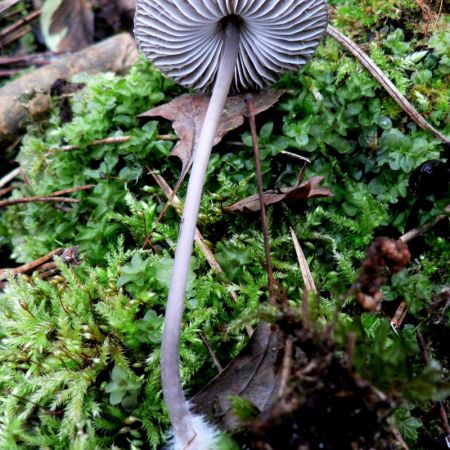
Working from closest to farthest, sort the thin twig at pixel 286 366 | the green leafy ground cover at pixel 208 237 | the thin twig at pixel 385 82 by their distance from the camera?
the thin twig at pixel 286 366 < the green leafy ground cover at pixel 208 237 < the thin twig at pixel 385 82

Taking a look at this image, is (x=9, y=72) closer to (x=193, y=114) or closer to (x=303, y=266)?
(x=193, y=114)

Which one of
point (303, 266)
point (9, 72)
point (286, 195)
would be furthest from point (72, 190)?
point (9, 72)

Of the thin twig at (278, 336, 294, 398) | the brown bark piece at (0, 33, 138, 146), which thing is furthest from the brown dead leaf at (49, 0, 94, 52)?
the thin twig at (278, 336, 294, 398)

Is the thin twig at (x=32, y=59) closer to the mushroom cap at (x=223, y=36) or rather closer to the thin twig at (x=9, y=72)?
the thin twig at (x=9, y=72)

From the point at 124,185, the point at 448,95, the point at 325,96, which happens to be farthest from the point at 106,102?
the point at 448,95

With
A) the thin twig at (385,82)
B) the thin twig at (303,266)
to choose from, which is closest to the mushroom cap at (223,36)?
the thin twig at (385,82)
